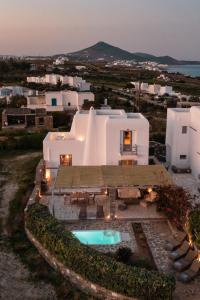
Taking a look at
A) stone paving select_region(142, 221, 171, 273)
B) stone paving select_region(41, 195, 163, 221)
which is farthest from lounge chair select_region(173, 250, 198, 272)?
stone paving select_region(41, 195, 163, 221)

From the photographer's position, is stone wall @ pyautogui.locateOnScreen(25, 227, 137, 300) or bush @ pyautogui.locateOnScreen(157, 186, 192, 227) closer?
stone wall @ pyautogui.locateOnScreen(25, 227, 137, 300)

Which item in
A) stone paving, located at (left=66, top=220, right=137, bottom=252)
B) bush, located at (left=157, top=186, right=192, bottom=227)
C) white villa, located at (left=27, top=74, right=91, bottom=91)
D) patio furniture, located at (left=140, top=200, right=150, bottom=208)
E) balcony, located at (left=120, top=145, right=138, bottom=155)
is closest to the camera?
stone paving, located at (left=66, top=220, right=137, bottom=252)

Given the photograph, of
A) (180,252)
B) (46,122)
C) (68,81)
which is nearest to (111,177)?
(180,252)

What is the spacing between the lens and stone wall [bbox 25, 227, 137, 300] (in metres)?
14.3

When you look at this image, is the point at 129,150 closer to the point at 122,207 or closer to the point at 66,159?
the point at 66,159

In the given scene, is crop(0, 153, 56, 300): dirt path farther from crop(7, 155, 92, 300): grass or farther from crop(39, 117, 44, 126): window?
crop(39, 117, 44, 126): window

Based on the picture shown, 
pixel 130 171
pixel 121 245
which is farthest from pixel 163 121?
pixel 121 245

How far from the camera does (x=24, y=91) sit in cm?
7144

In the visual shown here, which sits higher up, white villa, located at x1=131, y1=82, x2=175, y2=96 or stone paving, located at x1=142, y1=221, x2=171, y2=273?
white villa, located at x1=131, y1=82, x2=175, y2=96

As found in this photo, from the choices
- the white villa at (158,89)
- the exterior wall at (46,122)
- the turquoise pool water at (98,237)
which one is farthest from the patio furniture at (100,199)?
the white villa at (158,89)

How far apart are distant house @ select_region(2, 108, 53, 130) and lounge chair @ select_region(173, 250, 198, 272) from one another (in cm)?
3645

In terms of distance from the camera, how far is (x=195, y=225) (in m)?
17.1

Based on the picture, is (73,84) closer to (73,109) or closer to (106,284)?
(73,109)

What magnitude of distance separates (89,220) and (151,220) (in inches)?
142
